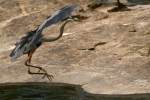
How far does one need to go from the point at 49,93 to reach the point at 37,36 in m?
1.55

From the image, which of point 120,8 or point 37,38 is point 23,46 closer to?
point 37,38

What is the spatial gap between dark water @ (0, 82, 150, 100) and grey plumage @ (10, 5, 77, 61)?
80 cm

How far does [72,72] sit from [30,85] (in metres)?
1.10

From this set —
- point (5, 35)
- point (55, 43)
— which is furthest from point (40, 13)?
point (55, 43)

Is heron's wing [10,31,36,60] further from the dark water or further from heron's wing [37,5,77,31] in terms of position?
the dark water

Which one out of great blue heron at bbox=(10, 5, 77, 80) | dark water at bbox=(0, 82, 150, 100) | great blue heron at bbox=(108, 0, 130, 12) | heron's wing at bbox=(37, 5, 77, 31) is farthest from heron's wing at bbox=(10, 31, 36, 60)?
great blue heron at bbox=(108, 0, 130, 12)

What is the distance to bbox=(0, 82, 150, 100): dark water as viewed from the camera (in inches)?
457

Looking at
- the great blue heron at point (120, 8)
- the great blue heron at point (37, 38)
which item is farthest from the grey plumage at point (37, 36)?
the great blue heron at point (120, 8)

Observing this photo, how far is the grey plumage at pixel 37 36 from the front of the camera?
41.4 ft

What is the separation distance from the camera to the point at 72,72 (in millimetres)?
13461

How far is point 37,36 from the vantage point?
13.3 meters

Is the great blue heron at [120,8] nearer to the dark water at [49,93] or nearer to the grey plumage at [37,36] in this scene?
the grey plumage at [37,36]

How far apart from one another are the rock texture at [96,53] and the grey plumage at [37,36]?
848 mm

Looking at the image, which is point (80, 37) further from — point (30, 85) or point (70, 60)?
point (30, 85)
